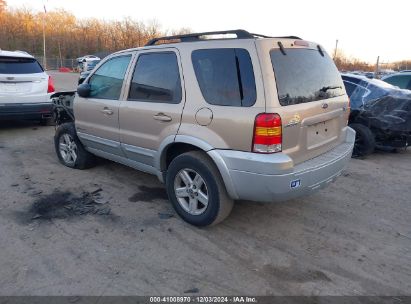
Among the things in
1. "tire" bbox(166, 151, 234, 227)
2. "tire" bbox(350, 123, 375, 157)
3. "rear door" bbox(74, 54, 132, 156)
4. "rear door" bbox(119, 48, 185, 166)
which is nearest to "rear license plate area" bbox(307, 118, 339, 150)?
"tire" bbox(166, 151, 234, 227)

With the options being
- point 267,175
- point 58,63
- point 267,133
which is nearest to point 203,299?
point 267,175

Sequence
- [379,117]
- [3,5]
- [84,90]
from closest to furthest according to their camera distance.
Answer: [84,90] → [379,117] → [3,5]

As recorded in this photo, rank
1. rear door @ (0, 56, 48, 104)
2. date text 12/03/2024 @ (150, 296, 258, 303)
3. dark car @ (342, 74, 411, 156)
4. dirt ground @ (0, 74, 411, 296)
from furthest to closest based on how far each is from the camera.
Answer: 1. rear door @ (0, 56, 48, 104)
2. dark car @ (342, 74, 411, 156)
3. dirt ground @ (0, 74, 411, 296)
4. date text 12/03/2024 @ (150, 296, 258, 303)

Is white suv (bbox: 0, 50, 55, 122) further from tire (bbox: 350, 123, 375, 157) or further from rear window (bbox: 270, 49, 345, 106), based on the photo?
tire (bbox: 350, 123, 375, 157)

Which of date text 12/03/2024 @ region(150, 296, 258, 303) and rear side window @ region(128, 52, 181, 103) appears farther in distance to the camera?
rear side window @ region(128, 52, 181, 103)

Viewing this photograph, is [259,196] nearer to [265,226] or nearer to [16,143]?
[265,226]

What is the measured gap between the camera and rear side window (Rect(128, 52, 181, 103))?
11.7 feet

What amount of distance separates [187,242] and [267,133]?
1323mm

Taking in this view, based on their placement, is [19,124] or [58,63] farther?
[58,63]

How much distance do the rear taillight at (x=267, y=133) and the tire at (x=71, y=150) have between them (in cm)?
323

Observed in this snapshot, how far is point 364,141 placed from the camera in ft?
20.7

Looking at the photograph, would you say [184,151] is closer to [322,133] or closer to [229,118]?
[229,118]

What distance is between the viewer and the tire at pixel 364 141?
6.26 metres

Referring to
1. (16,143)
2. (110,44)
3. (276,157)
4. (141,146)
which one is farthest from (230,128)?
(110,44)
